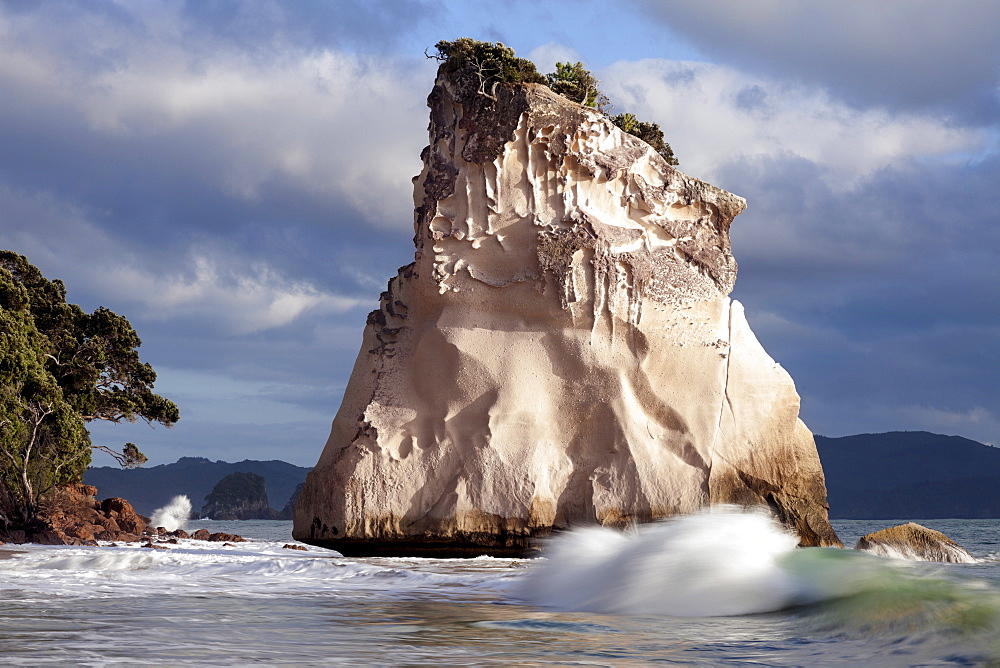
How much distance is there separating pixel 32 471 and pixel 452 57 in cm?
1268

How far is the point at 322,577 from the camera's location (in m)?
9.47

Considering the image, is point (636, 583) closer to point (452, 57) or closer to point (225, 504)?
point (452, 57)

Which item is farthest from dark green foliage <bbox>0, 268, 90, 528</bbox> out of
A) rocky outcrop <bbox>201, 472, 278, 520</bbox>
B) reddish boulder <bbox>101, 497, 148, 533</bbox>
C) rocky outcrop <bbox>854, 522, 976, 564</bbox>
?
rocky outcrop <bbox>201, 472, 278, 520</bbox>

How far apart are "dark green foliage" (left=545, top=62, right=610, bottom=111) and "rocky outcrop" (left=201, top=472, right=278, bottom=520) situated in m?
84.7

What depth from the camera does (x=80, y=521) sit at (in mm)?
21797

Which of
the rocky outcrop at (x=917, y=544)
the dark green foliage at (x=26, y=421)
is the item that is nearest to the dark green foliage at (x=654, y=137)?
the rocky outcrop at (x=917, y=544)

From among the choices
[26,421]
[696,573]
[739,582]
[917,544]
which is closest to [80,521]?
[26,421]

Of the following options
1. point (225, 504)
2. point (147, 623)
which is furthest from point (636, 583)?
point (225, 504)

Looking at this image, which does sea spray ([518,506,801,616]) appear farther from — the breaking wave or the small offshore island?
the small offshore island

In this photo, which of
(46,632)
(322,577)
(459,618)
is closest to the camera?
(46,632)

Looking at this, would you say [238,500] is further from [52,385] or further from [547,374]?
[547,374]

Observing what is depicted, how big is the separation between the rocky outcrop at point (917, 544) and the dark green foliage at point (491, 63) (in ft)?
29.8

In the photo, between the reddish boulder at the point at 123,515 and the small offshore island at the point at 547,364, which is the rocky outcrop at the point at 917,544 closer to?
the small offshore island at the point at 547,364

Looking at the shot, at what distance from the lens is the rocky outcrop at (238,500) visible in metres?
95.1
